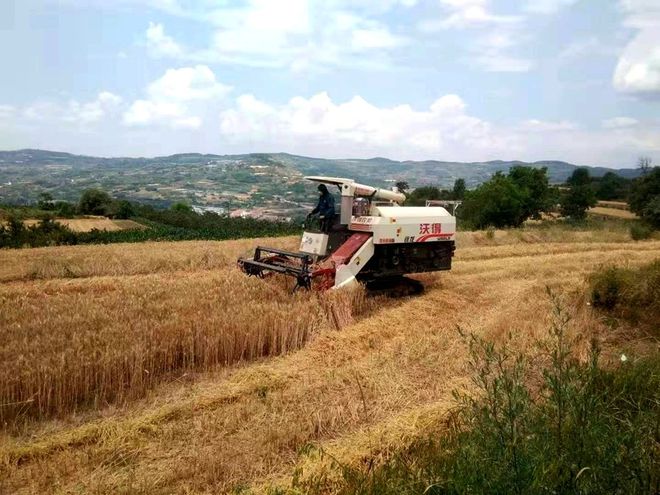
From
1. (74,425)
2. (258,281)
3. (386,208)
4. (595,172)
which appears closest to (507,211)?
(386,208)

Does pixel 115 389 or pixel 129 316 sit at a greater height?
pixel 129 316

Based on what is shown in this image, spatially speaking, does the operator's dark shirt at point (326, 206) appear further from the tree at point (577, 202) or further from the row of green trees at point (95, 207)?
the tree at point (577, 202)

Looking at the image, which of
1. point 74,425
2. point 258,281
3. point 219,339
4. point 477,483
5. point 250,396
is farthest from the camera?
point 258,281

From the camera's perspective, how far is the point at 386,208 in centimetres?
1185

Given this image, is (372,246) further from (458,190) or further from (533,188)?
(458,190)

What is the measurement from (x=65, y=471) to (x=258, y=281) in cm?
550

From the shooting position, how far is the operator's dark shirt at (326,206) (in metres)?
11.5

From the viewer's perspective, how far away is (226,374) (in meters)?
7.23

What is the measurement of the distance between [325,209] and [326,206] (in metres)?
0.07

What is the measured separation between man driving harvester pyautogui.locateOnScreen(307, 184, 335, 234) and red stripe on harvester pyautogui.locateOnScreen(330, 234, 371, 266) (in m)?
0.64

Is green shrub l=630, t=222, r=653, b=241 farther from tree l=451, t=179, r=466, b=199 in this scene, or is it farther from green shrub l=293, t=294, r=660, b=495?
green shrub l=293, t=294, r=660, b=495

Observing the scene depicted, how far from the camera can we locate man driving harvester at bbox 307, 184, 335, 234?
37.7 feet

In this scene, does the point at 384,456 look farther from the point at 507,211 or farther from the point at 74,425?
the point at 507,211

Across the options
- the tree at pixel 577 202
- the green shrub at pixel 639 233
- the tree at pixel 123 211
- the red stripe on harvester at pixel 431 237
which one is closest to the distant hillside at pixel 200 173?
the tree at pixel 577 202
